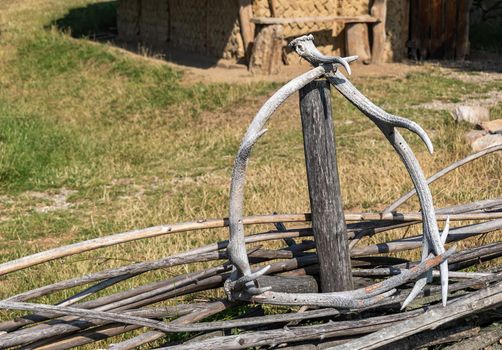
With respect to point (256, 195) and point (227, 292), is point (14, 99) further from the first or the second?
point (227, 292)

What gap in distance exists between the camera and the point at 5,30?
1598 centimetres

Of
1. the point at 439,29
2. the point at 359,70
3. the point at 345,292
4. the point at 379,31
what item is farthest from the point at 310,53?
the point at 439,29

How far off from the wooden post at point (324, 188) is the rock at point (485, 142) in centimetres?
447

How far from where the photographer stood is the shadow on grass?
52.8 ft

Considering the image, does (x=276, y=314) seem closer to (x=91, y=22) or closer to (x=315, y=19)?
(x=315, y=19)

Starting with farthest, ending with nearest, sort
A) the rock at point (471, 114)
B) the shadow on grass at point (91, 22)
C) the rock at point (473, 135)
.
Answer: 1. the shadow on grass at point (91, 22)
2. the rock at point (471, 114)
3. the rock at point (473, 135)

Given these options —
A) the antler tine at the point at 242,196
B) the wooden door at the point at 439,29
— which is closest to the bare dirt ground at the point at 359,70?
the wooden door at the point at 439,29

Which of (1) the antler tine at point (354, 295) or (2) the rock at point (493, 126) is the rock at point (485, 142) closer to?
(2) the rock at point (493, 126)

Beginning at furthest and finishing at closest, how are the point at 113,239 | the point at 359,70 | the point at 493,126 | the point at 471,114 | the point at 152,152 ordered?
the point at 359,70, the point at 152,152, the point at 471,114, the point at 493,126, the point at 113,239

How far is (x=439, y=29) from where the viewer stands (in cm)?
1305

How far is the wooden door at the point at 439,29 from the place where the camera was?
509 inches

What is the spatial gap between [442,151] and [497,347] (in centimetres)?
409

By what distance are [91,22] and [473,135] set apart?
10802 mm

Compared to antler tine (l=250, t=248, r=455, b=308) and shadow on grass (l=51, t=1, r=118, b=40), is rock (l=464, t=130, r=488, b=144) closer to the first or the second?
antler tine (l=250, t=248, r=455, b=308)
